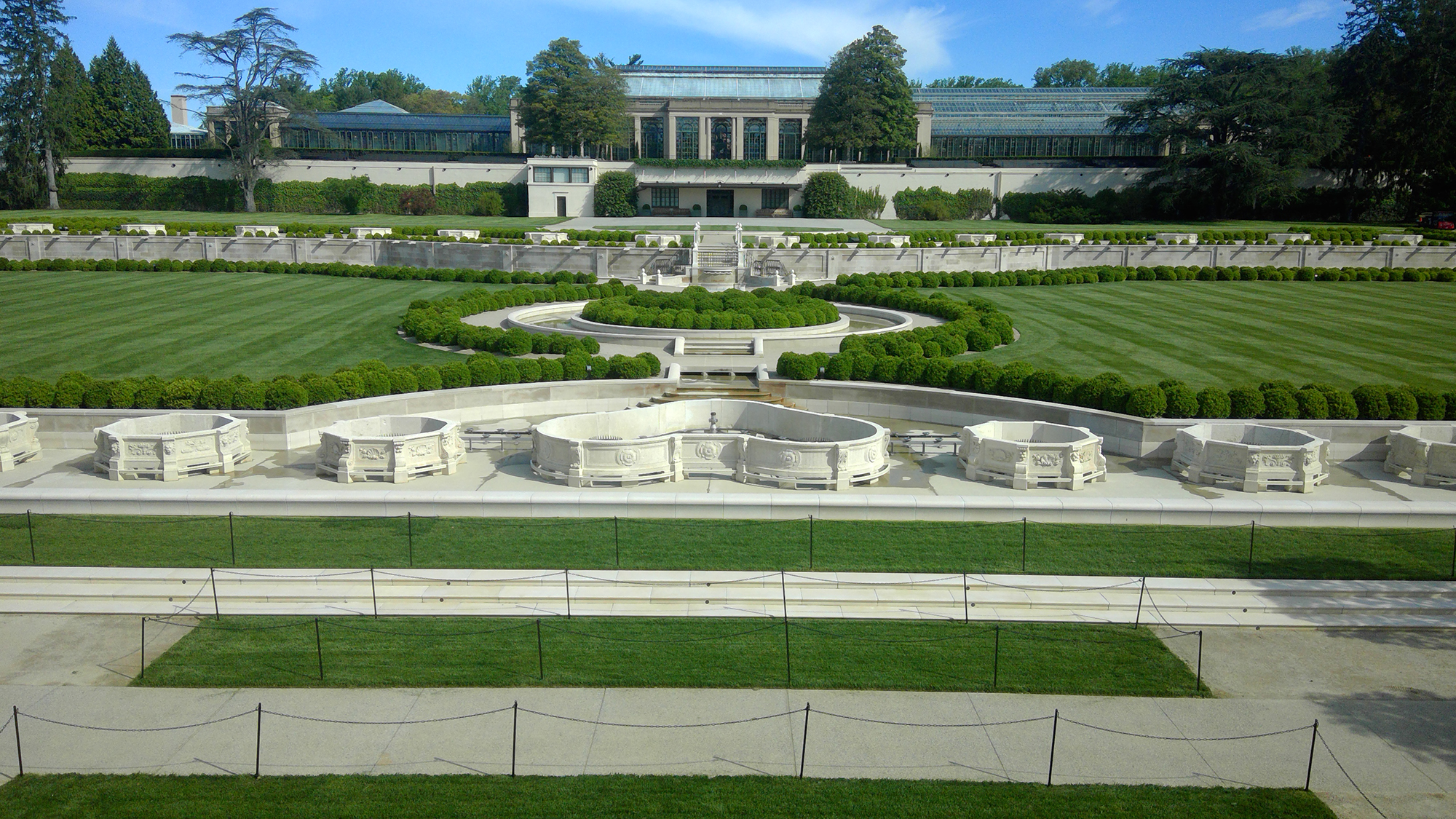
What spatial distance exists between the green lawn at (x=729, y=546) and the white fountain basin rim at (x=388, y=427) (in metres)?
2.85

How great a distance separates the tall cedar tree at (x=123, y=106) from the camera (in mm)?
82125

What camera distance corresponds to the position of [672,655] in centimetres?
1204

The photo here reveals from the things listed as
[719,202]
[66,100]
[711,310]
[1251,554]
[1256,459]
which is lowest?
[1251,554]

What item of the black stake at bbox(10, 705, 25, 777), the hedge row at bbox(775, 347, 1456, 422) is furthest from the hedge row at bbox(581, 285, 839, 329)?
the black stake at bbox(10, 705, 25, 777)

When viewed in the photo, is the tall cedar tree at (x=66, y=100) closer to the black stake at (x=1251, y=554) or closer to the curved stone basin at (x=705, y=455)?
the curved stone basin at (x=705, y=455)

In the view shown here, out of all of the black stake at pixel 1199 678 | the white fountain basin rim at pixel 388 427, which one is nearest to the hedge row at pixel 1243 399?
the black stake at pixel 1199 678

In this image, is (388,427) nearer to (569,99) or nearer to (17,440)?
(17,440)

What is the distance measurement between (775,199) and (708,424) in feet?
201

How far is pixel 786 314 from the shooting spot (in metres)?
32.0

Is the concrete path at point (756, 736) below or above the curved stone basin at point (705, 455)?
below

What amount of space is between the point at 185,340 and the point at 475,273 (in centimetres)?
1728

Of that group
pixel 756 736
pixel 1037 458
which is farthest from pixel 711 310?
pixel 756 736

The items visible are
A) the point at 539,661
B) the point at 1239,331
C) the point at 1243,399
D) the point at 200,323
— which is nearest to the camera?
the point at 539,661

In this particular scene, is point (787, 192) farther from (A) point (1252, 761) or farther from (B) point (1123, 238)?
(A) point (1252, 761)
